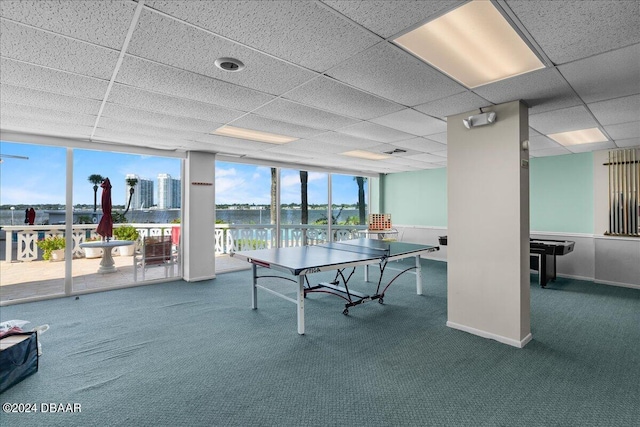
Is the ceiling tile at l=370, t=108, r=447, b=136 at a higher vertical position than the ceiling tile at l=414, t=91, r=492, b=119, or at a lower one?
higher

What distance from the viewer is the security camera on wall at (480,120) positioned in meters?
3.07

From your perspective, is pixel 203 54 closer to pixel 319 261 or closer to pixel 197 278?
pixel 319 261

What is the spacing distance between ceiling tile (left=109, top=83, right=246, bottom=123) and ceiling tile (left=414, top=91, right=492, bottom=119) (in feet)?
6.52

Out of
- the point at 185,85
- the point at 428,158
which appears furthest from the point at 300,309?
the point at 428,158

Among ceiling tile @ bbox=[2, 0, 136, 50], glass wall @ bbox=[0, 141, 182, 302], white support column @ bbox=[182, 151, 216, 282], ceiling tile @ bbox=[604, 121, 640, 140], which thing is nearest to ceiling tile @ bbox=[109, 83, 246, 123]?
ceiling tile @ bbox=[2, 0, 136, 50]

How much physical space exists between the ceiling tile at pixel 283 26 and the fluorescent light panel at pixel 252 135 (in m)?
2.27

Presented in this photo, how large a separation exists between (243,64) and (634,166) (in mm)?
6635

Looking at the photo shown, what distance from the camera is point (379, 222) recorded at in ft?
26.5

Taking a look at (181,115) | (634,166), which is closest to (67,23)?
(181,115)

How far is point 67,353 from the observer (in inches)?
115

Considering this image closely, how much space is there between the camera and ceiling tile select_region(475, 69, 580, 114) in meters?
2.46

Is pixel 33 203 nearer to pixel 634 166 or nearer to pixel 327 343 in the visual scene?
pixel 327 343

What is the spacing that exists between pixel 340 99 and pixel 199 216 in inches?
155

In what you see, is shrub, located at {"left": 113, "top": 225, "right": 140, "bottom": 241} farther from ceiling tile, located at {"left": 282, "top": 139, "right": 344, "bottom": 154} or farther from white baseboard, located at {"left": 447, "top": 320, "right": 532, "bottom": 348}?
white baseboard, located at {"left": 447, "top": 320, "right": 532, "bottom": 348}
